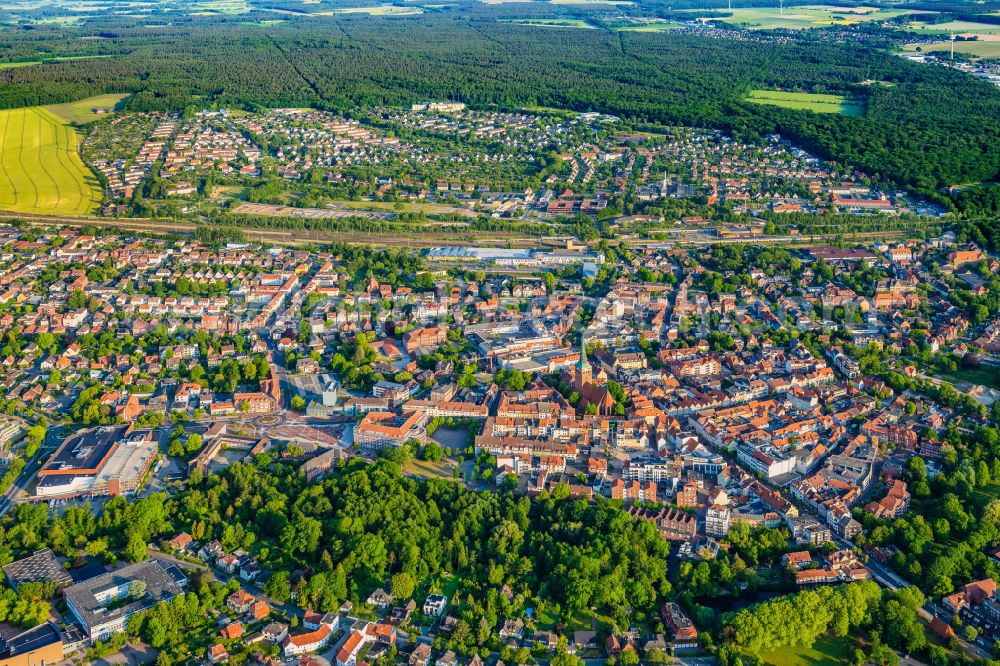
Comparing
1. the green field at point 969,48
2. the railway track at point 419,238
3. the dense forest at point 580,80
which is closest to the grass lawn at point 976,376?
the railway track at point 419,238

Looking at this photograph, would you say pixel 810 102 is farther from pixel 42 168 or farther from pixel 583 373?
pixel 42 168

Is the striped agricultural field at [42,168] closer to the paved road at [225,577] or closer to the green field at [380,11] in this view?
the paved road at [225,577]

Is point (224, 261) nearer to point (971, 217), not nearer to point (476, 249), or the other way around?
point (476, 249)

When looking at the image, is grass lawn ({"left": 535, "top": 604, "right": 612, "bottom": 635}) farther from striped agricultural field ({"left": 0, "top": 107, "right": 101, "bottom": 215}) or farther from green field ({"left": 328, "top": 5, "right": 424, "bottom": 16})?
green field ({"left": 328, "top": 5, "right": 424, "bottom": 16})

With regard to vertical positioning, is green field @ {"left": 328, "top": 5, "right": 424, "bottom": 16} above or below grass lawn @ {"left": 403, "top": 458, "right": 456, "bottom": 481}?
above

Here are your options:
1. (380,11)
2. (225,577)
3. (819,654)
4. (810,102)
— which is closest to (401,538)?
(225,577)

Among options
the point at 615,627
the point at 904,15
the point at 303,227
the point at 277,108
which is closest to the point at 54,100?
the point at 277,108

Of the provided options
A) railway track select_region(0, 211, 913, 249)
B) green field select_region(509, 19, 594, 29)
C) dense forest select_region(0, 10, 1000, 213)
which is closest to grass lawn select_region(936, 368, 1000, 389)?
railway track select_region(0, 211, 913, 249)
